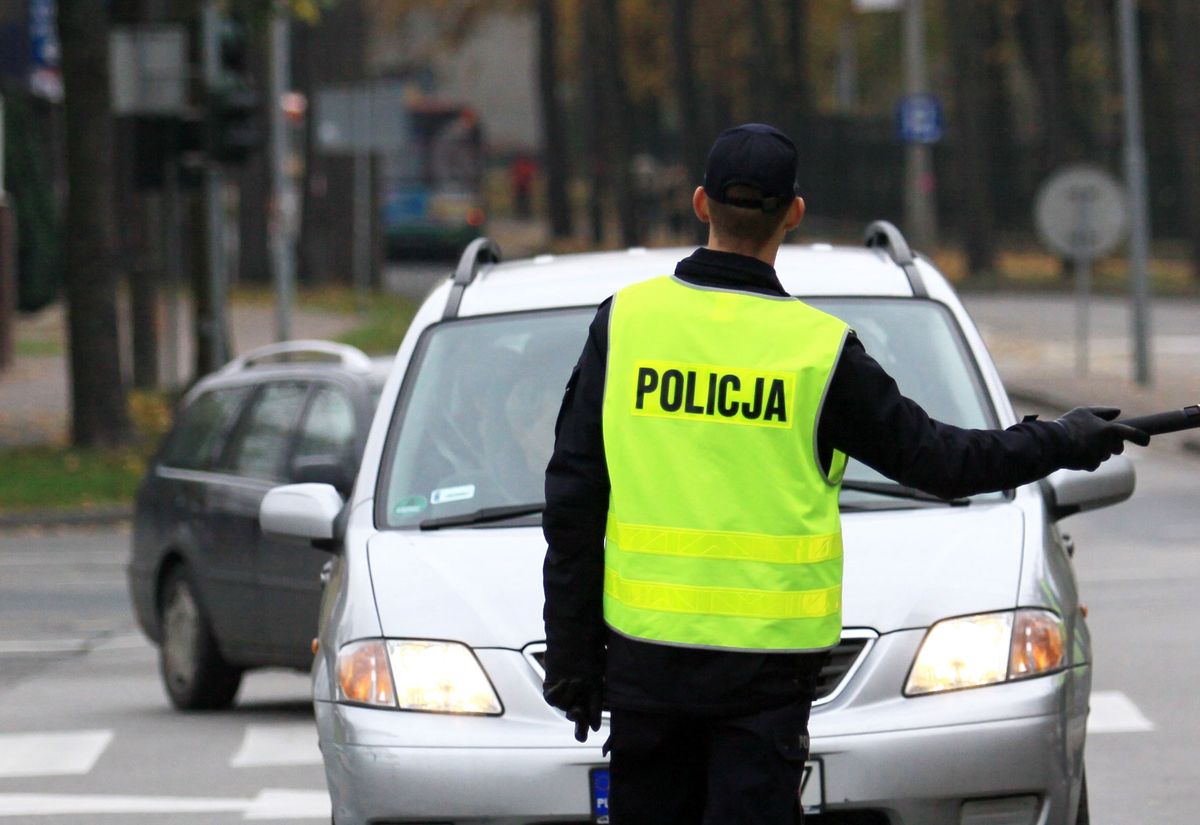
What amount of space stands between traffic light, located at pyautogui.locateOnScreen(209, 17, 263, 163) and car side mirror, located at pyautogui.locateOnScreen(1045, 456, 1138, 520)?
16266 mm

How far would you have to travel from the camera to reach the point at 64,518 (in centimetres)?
1809

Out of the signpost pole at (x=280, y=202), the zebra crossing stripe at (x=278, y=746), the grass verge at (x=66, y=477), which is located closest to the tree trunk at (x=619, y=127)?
the signpost pole at (x=280, y=202)

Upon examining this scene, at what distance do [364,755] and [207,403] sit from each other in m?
5.90

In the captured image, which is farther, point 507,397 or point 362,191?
point 362,191

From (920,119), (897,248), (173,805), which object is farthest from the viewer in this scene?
(920,119)

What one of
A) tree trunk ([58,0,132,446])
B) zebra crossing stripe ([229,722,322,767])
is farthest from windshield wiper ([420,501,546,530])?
tree trunk ([58,0,132,446])

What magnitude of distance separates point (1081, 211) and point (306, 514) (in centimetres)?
2037

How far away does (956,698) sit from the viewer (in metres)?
5.45

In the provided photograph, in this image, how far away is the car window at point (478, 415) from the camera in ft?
20.7

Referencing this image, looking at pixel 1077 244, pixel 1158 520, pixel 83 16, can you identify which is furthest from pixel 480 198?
pixel 1158 520

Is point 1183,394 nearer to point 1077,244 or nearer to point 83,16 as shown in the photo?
point 1077,244

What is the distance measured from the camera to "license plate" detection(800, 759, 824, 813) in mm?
5254

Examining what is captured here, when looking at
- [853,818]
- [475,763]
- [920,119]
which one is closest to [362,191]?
[920,119]

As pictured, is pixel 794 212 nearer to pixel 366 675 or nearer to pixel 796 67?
pixel 366 675
